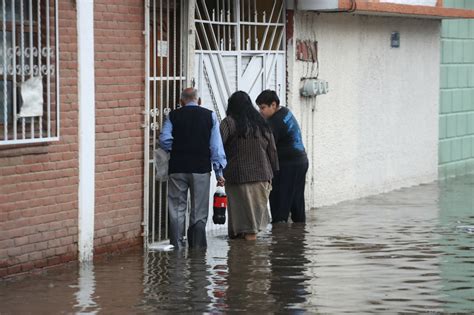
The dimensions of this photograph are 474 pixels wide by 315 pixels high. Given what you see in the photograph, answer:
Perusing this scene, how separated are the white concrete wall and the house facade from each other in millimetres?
35

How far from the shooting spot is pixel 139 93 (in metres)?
13.7

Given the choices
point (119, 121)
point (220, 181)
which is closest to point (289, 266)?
A: point (220, 181)

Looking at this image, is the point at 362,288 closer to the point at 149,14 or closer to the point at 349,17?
the point at 149,14

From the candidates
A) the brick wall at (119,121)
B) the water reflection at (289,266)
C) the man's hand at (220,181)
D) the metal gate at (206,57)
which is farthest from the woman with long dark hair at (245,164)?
the brick wall at (119,121)

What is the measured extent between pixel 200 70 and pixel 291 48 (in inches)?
102

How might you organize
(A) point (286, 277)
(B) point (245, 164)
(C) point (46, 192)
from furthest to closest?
(B) point (245, 164) < (C) point (46, 192) < (A) point (286, 277)

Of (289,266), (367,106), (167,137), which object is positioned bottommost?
(289,266)

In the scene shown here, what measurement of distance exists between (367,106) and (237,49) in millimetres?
4388

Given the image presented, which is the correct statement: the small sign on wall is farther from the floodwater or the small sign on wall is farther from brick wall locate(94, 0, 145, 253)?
the floodwater

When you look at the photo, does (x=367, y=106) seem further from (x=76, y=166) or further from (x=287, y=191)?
(x=76, y=166)

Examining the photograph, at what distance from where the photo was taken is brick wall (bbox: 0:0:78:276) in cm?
1154

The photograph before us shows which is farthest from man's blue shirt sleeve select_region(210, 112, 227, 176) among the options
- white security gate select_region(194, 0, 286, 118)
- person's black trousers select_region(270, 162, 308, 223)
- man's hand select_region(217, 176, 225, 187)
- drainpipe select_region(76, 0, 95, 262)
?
person's black trousers select_region(270, 162, 308, 223)

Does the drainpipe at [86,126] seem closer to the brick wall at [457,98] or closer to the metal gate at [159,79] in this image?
the metal gate at [159,79]

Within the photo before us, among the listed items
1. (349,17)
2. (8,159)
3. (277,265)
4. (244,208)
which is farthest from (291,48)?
(8,159)
